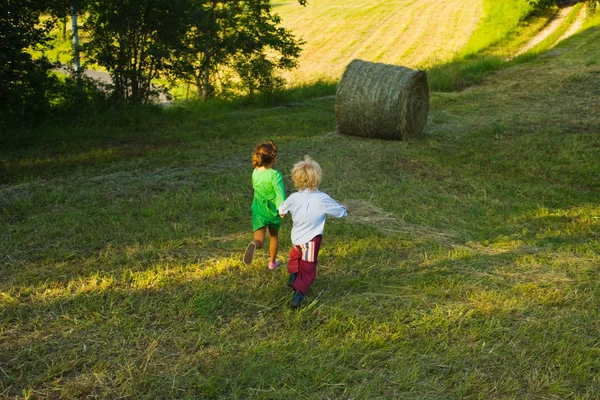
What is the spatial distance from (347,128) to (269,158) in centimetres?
674

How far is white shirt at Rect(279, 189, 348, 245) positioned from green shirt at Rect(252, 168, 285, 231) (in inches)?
14.8

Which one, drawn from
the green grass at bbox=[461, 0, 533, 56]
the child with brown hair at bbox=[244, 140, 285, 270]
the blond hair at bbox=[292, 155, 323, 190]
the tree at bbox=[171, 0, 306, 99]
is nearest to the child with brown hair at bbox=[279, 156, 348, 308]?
the blond hair at bbox=[292, 155, 323, 190]

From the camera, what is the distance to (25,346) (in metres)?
4.41

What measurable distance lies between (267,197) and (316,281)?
843mm

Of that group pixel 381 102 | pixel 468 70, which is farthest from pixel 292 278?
pixel 468 70

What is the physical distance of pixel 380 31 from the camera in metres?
29.7

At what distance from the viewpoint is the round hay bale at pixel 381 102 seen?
11.7 meters

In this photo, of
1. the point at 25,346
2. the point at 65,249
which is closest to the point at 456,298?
the point at 25,346

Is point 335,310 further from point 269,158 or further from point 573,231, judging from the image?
point 573,231

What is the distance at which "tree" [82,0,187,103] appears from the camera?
12.9 metres

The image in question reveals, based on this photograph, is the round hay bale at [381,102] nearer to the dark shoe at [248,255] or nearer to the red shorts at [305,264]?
the dark shoe at [248,255]

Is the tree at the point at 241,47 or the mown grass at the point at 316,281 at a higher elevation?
the tree at the point at 241,47

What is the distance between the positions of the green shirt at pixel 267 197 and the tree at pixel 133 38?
8330mm

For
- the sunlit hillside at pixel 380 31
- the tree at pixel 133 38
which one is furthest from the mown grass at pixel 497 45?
the tree at pixel 133 38
